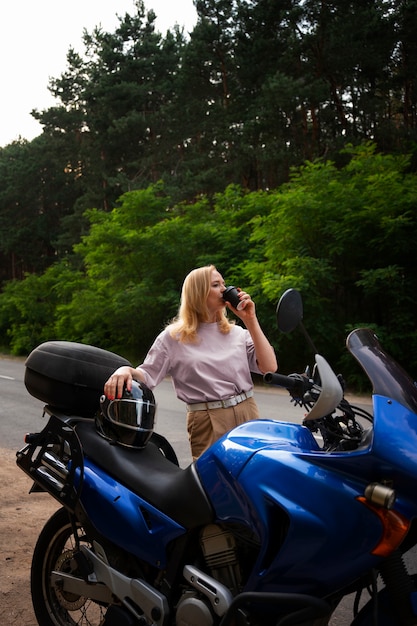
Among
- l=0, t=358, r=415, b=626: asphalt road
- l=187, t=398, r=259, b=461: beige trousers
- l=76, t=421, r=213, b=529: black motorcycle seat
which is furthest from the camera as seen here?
l=0, t=358, r=415, b=626: asphalt road

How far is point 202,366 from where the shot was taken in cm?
315

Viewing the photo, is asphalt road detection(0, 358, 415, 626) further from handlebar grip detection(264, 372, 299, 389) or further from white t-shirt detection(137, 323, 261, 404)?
handlebar grip detection(264, 372, 299, 389)

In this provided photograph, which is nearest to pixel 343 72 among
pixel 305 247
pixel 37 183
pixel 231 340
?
pixel 305 247

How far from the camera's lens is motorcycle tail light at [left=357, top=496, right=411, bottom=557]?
195 centimetres

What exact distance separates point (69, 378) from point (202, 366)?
0.64 meters

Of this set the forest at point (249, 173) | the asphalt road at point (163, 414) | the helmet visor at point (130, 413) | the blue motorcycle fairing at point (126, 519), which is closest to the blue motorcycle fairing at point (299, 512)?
the blue motorcycle fairing at point (126, 519)

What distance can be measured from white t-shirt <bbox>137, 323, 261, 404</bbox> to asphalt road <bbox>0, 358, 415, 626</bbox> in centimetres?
345

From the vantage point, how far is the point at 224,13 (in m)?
24.5

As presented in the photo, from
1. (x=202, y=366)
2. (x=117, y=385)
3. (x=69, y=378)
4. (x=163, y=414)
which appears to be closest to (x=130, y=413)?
(x=117, y=385)

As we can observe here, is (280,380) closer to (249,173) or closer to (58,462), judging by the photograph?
(58,462)

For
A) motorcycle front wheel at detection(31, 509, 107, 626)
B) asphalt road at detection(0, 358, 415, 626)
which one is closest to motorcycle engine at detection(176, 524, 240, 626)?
motorcycle front wheel at detection(31, 509, 107, 626)

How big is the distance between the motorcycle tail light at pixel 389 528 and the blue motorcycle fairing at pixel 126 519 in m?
0.73

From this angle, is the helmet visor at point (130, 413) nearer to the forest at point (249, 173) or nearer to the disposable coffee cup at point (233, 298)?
the disposable coffee cup at point (233, 298)

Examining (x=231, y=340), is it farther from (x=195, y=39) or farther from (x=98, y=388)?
(x=195, y=39)
